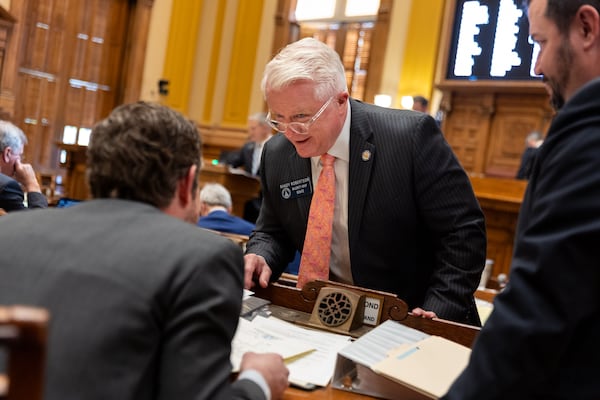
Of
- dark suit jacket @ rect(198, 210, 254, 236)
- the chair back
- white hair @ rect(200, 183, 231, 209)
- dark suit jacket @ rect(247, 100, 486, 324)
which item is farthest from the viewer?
white hair @ rect(200, 183, 231, 209)

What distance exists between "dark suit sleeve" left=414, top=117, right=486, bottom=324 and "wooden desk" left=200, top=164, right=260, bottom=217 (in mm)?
5602

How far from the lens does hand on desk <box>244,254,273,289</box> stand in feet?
5.83

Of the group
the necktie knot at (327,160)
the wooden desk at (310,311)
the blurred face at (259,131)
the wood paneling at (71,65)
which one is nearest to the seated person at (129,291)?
the wooden desk at (310,311)

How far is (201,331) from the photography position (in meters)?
1.01

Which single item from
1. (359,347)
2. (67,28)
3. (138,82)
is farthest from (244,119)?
(359,347)

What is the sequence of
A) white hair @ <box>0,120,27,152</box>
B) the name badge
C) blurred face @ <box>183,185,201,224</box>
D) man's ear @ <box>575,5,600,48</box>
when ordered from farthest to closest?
white hair @ <box>0,120,27,152</box>
the name badge
blurred face @ <box>183,185,201,224</box>
man's ear @ <box>575,5,600,48</box>

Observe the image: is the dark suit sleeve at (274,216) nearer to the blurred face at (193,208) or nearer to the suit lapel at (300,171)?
the suit lapel at (300,171)

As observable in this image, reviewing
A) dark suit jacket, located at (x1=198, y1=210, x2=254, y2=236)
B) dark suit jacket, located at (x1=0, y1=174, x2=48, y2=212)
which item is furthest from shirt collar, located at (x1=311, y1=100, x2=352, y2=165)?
dark suit jacket, located at (x1=198, y1=210, x2=254, y2=236)

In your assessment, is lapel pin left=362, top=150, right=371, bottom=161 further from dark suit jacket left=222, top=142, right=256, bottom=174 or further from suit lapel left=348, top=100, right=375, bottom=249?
dark suit jacket left=222, top=142, right=256, bottom=174

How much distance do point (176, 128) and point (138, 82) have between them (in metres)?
10.4

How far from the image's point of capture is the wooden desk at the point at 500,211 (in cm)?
636

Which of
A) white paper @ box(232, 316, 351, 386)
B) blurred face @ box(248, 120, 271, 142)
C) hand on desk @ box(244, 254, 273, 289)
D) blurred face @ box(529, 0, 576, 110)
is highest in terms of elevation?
blurred face @ box(248, 120, 271, 142)

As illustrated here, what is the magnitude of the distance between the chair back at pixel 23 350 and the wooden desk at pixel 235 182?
6851 mm

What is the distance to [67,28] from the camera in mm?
10500
